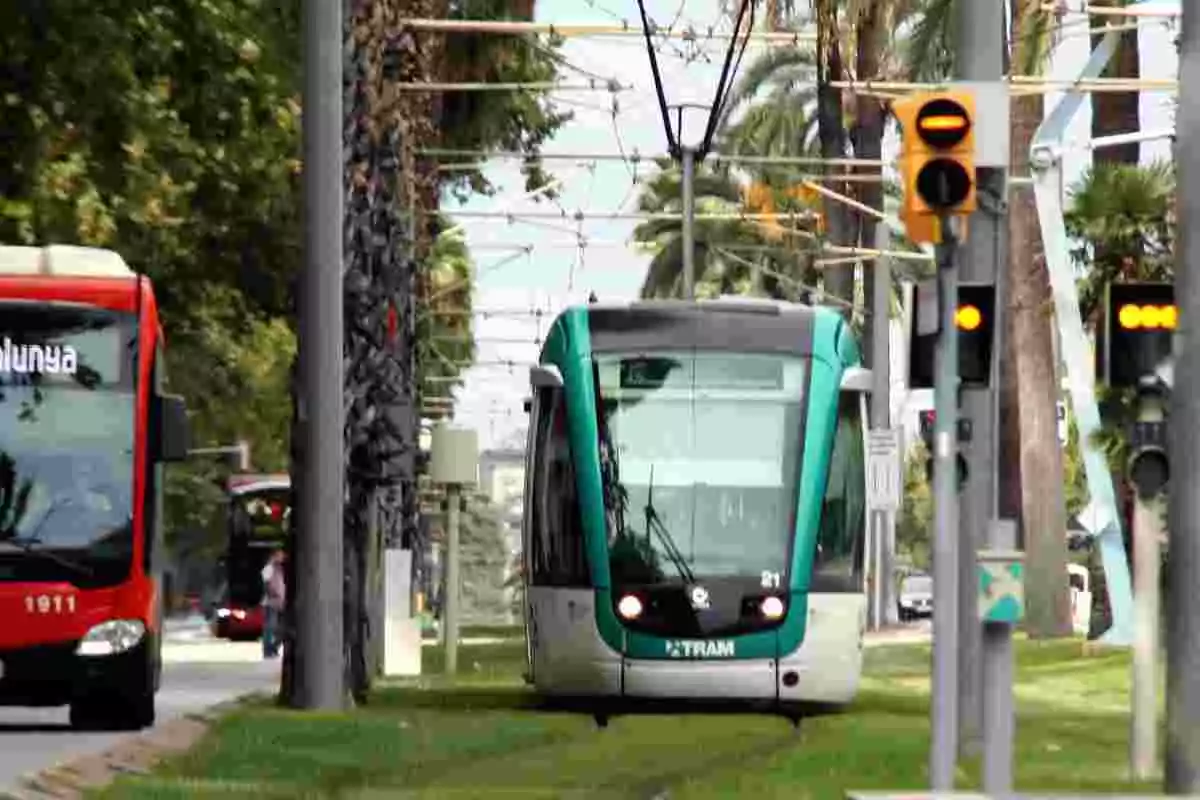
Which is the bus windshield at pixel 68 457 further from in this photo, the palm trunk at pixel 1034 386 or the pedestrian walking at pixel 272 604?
the pedestrian walking at pixel 272 604

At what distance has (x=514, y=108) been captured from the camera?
5988 cm

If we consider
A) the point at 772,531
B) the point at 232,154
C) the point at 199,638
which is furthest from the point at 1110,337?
the point at 199,638

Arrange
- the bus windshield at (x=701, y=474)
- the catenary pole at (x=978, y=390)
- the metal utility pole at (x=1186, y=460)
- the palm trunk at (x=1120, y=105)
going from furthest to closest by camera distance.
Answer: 1. the palm trunk at (x=1120, y=105)
2. the bus windshield at (x=701, y=474)
3. the catenary pole at (x=978, y=390)
4. the metal utility pole at (x=1186, y=460)

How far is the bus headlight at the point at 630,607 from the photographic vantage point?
93.1 ft

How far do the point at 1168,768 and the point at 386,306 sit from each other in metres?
16.8

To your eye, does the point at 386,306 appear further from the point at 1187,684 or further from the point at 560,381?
the point at 1187,684

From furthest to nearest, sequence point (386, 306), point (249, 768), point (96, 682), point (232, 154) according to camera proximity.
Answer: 1. point (232, 154)
2. point (386, 306)
3. point (96, 682)
4. point (249, 768)

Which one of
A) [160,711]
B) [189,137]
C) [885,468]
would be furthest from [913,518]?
[160,711]

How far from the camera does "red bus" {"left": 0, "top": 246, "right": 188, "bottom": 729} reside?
85.9ft

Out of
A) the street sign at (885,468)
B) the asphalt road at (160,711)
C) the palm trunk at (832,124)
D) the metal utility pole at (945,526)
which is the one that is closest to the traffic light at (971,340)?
the metal utility pole at (945,526)

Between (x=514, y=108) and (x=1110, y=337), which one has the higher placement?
(x=514, y=108)

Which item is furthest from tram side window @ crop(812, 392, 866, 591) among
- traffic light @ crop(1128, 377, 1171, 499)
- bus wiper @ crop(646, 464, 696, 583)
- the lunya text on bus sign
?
traffic light @ crop(1128, 377, 1171, 499)

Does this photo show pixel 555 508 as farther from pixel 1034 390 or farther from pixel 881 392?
pixel 881 392

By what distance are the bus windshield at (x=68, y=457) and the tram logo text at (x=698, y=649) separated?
4.29 metres
